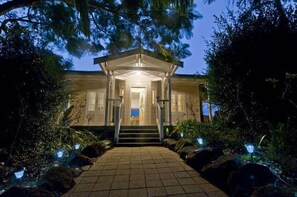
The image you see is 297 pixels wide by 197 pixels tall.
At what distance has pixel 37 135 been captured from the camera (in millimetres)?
4082

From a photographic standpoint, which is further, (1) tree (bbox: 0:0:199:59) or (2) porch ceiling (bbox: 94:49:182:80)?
(2) porch ceiling (bbox: 94:49:182:80)

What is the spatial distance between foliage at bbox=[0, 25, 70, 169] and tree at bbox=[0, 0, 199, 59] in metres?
0.39

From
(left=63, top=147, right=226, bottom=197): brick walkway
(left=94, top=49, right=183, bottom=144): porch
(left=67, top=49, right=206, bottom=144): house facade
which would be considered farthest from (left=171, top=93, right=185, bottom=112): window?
(left=63, top=147, right=226, bottom=197): brick walkway

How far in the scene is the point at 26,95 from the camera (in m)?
3.88

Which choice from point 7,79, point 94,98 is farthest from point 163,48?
point 94,98

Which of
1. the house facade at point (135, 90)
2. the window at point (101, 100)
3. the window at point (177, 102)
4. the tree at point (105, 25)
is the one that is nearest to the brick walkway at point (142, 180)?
the tree at point (105, 25)

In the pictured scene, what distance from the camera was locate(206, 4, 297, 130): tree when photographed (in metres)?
4.01

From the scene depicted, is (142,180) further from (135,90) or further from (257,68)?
(135,90)

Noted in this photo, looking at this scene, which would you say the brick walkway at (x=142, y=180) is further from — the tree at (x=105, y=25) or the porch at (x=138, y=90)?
the porch at (x=138, y=90)

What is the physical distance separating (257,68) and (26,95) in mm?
5441

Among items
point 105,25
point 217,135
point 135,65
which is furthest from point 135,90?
point 105,25

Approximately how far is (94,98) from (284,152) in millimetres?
9267

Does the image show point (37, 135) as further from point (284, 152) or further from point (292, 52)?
point (292, 52)

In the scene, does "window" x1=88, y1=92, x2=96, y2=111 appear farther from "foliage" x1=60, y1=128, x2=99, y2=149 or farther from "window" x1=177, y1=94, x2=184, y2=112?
"window" x1=177, y1=94, x2=184, y2=112
